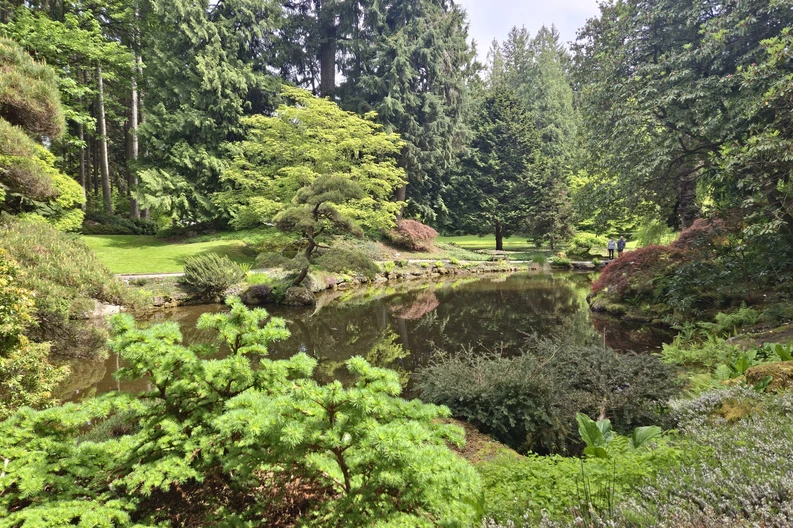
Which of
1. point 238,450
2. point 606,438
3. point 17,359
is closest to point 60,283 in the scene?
point 17,359

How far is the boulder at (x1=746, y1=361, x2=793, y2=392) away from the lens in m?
3.00

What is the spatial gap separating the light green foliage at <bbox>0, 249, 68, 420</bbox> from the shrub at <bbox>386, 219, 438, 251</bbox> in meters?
16.7

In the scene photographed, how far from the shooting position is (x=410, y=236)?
2002 cm

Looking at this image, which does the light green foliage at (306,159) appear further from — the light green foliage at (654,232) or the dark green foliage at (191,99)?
the light green foliage at (654,232)

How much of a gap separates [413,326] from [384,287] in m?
5.59

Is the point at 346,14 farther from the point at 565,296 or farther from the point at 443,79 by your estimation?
the point at 565,296

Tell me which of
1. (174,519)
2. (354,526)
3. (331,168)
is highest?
(331,168)

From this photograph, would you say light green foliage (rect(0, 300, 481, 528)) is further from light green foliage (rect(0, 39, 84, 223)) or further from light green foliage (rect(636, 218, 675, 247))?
light green foliage (rect(636, 218, 675, 247))

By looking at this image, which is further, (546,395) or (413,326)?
(413,326)

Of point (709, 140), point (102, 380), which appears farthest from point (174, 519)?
point (709, 140)

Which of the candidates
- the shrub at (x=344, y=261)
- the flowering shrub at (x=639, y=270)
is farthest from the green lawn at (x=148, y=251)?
the flowering shrub at (x=639, y=270)

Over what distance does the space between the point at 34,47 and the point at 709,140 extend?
20515 millimetres

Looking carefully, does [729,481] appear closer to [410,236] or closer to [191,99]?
[410,236]

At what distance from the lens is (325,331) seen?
310 inches
